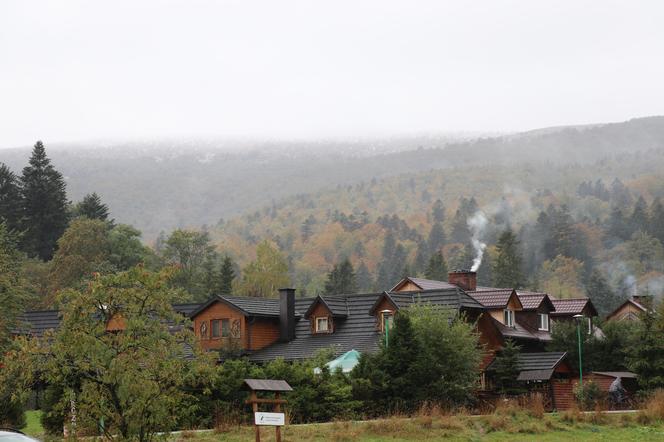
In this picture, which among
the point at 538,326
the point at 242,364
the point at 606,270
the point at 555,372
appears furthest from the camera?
the point at 606,270

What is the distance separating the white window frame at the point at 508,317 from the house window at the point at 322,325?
35.7 ft

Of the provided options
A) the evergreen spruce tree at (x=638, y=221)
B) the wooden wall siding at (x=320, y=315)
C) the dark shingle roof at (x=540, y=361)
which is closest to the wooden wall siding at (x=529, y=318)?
the dark shingle roof at (x=540, y=361)

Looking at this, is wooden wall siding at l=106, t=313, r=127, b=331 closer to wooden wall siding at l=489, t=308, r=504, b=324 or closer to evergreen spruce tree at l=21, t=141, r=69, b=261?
wooden wall siding at l=489, t=308, r=504, b=324

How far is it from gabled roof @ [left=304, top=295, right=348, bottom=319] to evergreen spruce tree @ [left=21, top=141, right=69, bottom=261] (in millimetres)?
48363

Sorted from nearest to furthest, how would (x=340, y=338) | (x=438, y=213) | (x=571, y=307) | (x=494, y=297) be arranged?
(x=340, y=338) < (x=494, y=297) < (x=571, y=307) < (x=438, y=213)

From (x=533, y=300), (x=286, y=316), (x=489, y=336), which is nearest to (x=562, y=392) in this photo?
(x=489, y=336)

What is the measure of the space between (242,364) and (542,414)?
34.7 ft

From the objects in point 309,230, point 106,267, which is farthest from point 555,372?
point 309,230

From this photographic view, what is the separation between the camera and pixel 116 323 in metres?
25.2

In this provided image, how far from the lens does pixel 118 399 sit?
76.2 ft

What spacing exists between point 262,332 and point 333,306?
4.26 m

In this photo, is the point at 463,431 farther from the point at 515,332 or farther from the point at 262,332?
the point at 515,332

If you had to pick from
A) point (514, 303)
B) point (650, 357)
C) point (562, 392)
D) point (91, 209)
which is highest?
point (91, 209)

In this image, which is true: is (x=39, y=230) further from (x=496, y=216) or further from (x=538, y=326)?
(x=496, y=216)
